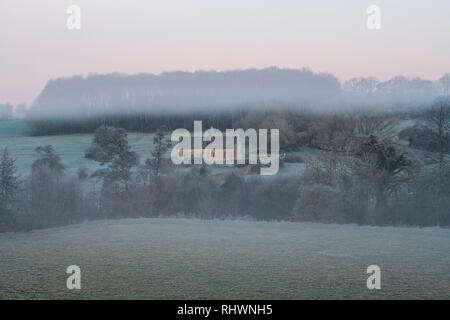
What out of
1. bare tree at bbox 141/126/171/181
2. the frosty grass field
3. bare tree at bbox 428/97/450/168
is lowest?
the frosty grass field

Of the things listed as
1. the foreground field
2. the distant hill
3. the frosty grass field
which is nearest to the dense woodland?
the distant hill

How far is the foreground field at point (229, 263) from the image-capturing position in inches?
261

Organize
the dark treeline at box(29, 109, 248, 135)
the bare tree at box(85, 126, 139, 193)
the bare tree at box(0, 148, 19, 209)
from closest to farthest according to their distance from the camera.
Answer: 1. the bare tree at box(0, 148, 19, 209)
2. the bare tree at box(85, 126, 139, 193)
3. the dark treeline at box(29, 109, 248, 135)

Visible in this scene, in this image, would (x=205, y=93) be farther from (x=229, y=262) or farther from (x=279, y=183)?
(x=229, y=262)

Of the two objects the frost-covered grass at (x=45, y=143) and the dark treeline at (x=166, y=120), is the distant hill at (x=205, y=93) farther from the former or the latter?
the frost-covered grass at (x=45, y=143)

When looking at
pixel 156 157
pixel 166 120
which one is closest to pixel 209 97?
pixel 166 120

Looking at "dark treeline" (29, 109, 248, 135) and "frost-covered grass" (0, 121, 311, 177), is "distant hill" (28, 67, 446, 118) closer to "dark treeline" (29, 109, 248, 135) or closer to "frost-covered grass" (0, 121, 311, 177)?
"dark treeline" (29, 109, 248, 135)

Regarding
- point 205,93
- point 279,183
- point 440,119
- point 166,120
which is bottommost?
point 279,183

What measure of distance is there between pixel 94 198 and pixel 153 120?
6.24m

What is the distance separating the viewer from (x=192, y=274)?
7.64 m

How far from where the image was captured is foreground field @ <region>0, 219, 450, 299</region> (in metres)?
A: 6.64

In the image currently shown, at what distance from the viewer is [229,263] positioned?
338 inches

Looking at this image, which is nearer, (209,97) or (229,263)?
(229,263)

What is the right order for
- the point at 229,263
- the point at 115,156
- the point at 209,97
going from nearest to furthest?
the point at 229,263 < the point at 115,156 < the point at 209,97
